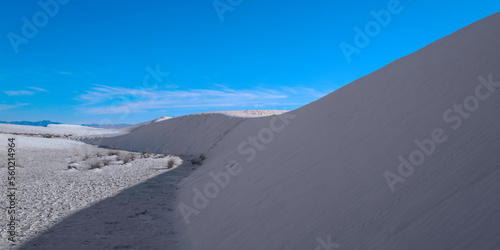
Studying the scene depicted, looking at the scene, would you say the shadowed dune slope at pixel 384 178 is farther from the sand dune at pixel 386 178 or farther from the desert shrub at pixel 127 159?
the desert shrub at pixel 127 159

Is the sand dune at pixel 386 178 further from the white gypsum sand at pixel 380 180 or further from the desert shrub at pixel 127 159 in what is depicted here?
the desert shrub at pixel 127 159

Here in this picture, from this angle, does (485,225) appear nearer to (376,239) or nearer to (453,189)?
(453,189)

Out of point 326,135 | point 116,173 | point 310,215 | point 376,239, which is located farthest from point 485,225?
point 116,173

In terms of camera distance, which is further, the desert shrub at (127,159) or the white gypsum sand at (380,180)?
the desert shrub at (127,159)

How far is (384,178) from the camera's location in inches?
138

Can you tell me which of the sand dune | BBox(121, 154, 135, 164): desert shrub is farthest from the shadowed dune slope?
BBox(121, 154, 135, 164): desert shrub

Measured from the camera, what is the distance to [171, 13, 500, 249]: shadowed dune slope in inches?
95.7

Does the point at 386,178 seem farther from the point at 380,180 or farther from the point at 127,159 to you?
the point at 127,159

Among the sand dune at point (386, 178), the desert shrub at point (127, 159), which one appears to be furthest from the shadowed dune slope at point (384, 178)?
the desert shrub at point (127, 159)

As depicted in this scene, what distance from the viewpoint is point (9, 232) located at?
181 inches

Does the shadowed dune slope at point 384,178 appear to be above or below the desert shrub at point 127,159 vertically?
below

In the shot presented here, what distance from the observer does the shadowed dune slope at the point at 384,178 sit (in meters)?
2.43

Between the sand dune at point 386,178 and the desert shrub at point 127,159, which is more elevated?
the desert shrub at point 127,159

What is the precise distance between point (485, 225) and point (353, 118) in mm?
4552
